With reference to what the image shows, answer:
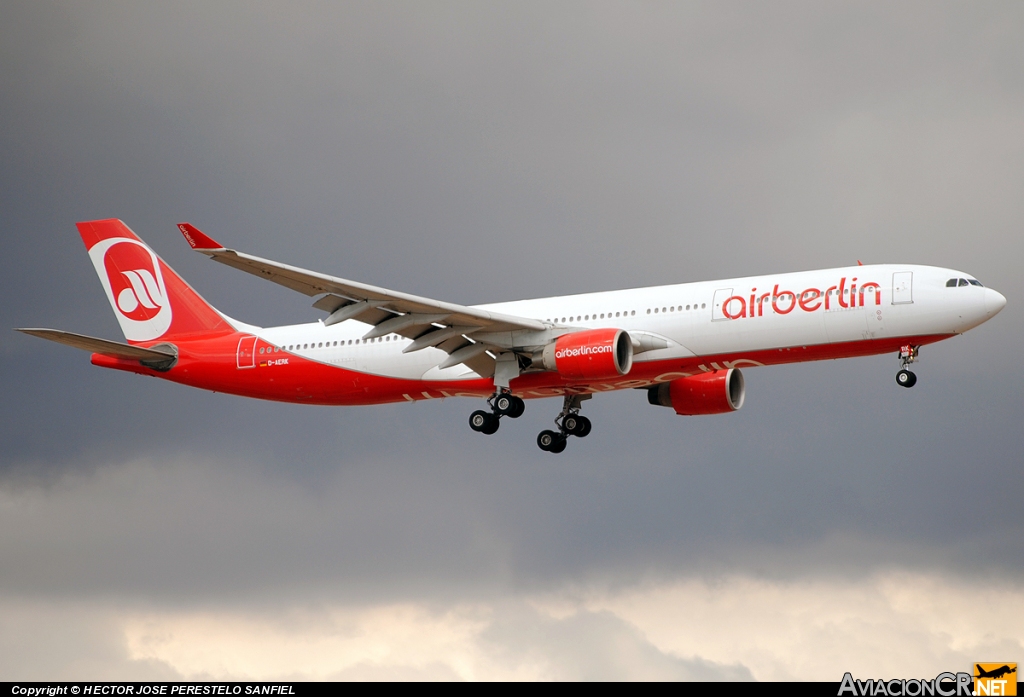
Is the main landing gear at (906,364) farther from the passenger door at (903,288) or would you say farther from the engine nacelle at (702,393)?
the engine nacelle at (702,393)

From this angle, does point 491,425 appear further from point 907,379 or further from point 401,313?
point 907,379

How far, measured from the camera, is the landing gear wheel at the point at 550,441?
200 ft

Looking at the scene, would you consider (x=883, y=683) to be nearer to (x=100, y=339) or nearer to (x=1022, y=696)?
(x=1022, y=696)

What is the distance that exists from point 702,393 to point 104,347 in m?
25.0

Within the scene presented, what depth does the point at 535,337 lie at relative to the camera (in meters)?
55.1

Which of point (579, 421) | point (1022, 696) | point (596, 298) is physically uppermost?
point (596, 298)

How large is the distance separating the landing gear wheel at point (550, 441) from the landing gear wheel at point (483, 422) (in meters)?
3.73

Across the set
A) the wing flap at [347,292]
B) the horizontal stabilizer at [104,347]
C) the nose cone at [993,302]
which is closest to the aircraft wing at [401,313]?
the wing flap at [347,292]

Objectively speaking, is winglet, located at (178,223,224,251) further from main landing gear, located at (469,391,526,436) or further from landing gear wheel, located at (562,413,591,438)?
landing gear wheel, located at (562,413,591,438)

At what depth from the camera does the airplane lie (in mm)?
51562

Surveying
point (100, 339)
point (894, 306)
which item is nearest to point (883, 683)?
point (894, 306)

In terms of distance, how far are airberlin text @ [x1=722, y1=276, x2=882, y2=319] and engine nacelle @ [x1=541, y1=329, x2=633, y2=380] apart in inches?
159

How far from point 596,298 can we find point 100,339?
2019cm

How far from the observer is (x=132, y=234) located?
6562 cm
